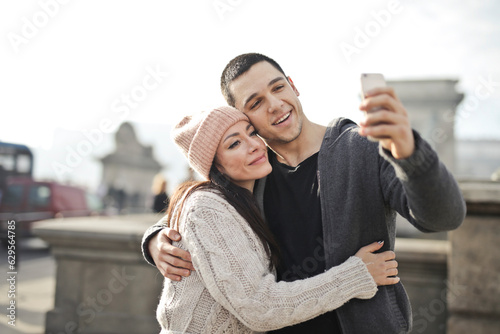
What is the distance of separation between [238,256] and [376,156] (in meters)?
0.74

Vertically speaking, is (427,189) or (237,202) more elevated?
(427,189)

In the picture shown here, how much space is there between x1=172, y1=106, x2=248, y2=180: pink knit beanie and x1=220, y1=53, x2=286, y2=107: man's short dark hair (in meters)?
0.26

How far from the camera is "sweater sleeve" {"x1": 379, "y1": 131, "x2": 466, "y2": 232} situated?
1373 mm

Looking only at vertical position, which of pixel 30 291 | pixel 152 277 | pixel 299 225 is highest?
pixel 299 225

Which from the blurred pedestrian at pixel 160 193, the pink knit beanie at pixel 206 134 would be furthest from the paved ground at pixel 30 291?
the pink knit beanie at pixel 206 134

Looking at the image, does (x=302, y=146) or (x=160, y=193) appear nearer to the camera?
(x=302, y=146)

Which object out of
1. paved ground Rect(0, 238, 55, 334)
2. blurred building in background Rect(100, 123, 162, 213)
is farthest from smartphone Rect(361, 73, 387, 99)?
blurred building in background Rect(100, 123, 162, 213)

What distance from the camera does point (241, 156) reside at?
2.09 metres

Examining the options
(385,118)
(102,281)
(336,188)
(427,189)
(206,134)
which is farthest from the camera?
(102,281)

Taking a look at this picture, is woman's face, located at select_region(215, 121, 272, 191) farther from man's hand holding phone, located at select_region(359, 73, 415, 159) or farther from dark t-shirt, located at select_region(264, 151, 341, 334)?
man's hand holding phone, located at select_region(359, 73, 415, 159)

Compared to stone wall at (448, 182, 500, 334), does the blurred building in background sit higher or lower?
lower

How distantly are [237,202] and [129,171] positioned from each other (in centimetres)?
2465

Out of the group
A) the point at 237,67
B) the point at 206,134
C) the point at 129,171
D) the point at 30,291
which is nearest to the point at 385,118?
the point at 206,134

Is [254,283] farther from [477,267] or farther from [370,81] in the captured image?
[477,267]
